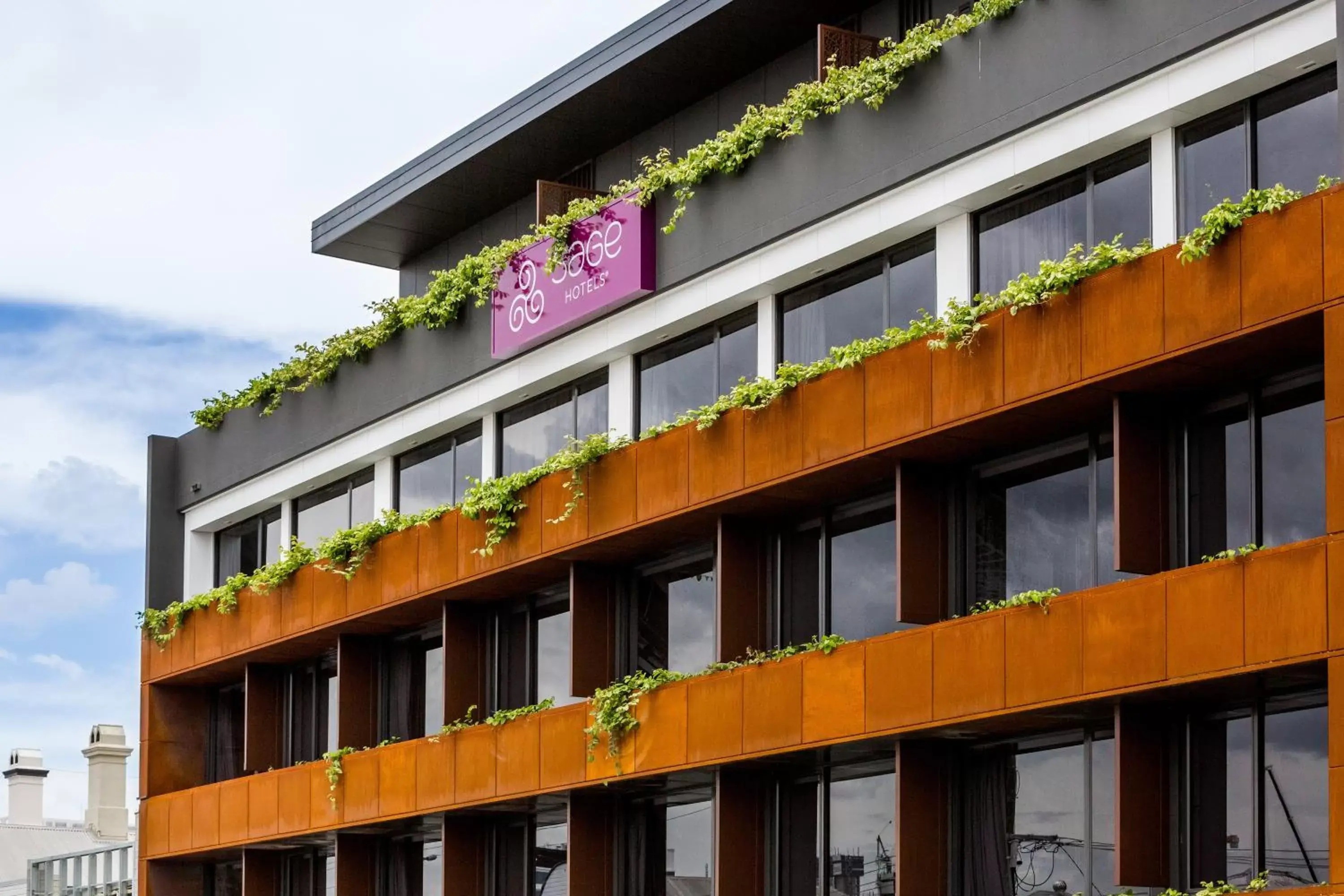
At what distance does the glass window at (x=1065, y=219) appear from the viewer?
26.0m

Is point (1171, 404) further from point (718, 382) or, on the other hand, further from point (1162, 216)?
point (718, 382)

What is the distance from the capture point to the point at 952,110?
27578 mm

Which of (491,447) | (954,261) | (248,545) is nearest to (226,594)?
(248,545)

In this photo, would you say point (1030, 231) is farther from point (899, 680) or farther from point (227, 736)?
point (227, 736)

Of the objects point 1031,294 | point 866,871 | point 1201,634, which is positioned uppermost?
point 1031,294

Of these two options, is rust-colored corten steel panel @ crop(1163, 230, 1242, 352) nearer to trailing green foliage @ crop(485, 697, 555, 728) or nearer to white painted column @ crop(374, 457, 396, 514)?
trailing green foliage @ crop(485, 697, 555, 728)

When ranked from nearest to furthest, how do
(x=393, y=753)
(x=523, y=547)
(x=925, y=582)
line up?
(x=925, y=582)
(x=523, y=547)
(x=393, y=753)

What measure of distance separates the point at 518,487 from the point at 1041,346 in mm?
10785

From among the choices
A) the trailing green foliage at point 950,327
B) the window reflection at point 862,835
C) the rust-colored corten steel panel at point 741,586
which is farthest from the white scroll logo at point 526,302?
the window reflection at point 862,835

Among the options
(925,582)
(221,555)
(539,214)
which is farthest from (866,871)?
(221,555)

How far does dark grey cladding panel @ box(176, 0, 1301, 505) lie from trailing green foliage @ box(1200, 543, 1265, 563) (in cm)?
541

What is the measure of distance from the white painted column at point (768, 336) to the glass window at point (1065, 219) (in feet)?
11.7

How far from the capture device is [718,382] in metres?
31.9

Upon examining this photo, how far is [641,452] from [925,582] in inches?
223
